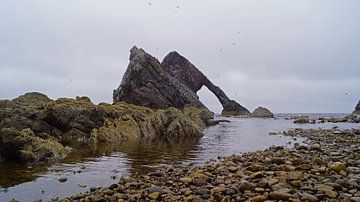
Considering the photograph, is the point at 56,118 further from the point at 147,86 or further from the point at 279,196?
the point at 147,86

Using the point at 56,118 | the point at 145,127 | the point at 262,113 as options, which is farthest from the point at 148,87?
the point at 262,113

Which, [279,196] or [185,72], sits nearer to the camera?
[279,196]

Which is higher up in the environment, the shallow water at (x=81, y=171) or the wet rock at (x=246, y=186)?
the wet rock at (x=246, y=186)

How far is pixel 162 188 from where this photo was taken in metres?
10.9

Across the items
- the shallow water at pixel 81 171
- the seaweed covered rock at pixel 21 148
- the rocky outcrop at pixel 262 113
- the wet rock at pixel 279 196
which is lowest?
the shallow water at pixel 81 171

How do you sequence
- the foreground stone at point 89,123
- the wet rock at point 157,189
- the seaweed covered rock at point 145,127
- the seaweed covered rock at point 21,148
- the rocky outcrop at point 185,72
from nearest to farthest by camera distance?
1. the wet rock at point 157,189
2. the seaweed covered rock at point 21,148
3. the foreground stone at point 89,123
4. the seaweed covered rock at point 145,127
5. the rocky outcrop at point 185,72

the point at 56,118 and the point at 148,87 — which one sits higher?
the point at 148,87

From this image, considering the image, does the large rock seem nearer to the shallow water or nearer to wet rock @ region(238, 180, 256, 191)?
the shallow water

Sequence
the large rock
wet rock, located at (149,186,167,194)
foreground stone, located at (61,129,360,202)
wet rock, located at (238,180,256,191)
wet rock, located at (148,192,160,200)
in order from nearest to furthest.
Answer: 1. foreground stone, located at (61,129,360,202)
2. wet rock, located at (148,192,160,200)
3. wet rock, located at (238,180,256,191)
4. wet rock, located at (149,186,167,194)
5. the large rock

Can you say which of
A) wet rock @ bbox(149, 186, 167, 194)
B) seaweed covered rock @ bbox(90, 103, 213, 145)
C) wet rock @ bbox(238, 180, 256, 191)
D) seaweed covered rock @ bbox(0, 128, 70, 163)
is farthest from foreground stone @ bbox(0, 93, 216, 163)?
wet rock @ bbox(238, 180, 256, 191)

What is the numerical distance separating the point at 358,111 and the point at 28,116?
136 meters

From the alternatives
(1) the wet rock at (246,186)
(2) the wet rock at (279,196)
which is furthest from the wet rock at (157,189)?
(2) the wet rock at (279,196)

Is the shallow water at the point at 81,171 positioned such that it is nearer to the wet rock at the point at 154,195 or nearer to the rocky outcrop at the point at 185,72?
the wet rock at the point at 154,195

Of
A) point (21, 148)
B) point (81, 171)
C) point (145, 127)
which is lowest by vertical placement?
point (81, 171)
